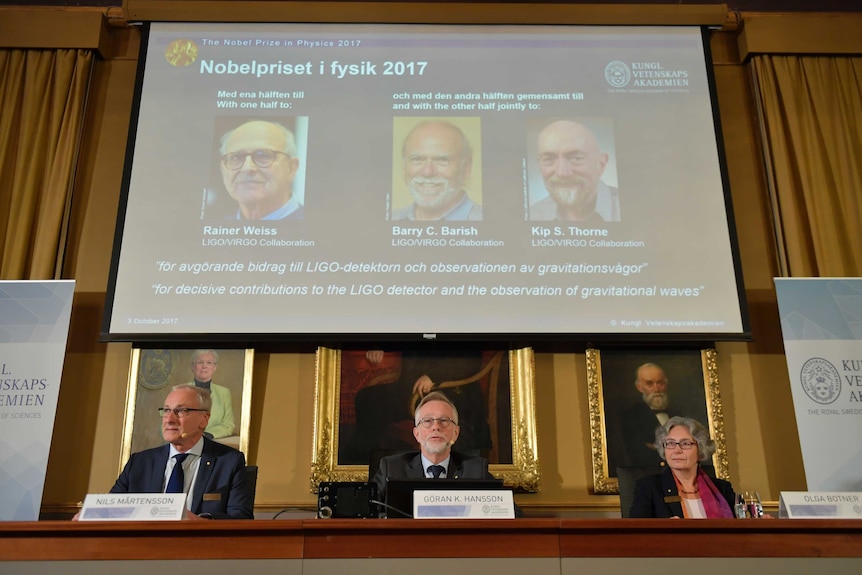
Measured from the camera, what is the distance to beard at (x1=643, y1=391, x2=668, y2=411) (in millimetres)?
4191

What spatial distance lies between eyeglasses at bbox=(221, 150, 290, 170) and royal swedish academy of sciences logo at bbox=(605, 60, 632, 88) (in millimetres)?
1799

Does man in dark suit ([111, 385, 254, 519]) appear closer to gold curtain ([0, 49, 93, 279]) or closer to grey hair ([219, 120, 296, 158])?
gold curtain ([0, 49, 93, 279])

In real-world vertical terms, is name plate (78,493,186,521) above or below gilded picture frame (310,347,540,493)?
below

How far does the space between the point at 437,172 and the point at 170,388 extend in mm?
1722

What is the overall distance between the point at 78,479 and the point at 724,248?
3397 millimetres

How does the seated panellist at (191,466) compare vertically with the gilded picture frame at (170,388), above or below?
below

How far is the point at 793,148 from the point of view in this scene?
4625 millimetres

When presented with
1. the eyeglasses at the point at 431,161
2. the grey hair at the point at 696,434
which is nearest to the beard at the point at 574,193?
the eyeglasses at the point at 431,161

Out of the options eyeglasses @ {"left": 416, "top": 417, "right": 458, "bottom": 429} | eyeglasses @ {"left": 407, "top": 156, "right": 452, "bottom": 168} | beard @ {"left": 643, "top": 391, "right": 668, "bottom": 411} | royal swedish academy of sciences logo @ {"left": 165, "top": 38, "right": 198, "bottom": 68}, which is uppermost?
royal swedish academy of sciences logo @ {"left": 165, "top": 38, "right": 198, "bottom": 68}

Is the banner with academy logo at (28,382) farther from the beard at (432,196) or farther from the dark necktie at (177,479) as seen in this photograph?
the beard at (432,196)

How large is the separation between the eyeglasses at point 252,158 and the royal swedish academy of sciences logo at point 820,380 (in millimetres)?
2725

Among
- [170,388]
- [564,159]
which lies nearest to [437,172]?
[564,159]

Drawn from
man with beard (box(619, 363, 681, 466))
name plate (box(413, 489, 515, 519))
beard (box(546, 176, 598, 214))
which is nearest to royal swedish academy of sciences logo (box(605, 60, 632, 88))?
beard (box(546, 176, 598, 214))

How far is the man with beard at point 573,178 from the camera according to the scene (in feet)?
14.2
